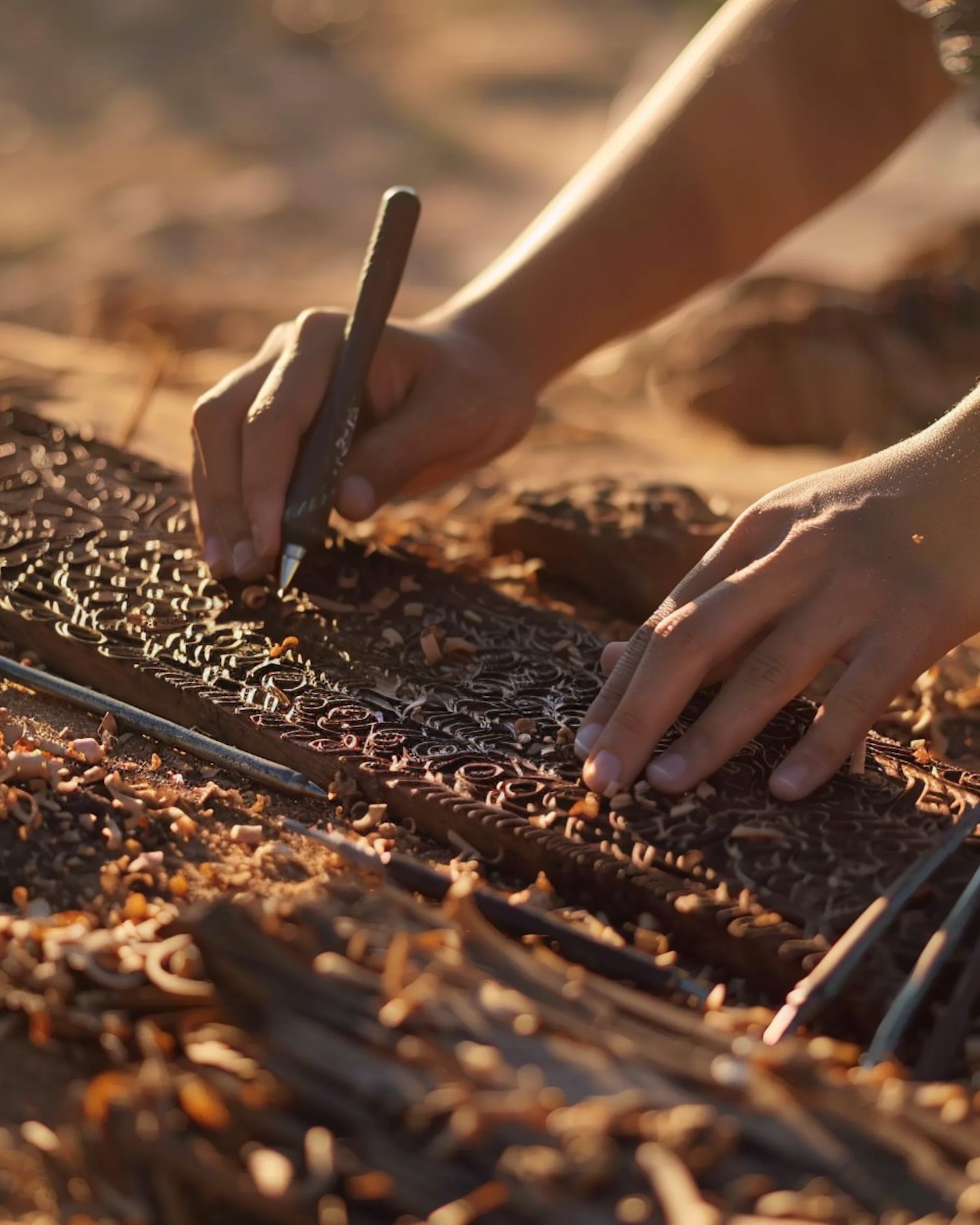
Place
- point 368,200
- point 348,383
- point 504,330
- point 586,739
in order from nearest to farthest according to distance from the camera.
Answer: point 586,739 → point 348,383 → point 504,330 → point 368,200

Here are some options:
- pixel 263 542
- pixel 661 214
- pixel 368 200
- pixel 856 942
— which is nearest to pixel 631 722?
pixel 856 942

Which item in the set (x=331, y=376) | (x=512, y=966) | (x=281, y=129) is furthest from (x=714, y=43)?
(x=281, y=129)

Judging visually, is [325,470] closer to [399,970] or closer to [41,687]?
[41,687]

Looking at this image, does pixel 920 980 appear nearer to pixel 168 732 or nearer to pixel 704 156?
pixel 168 732

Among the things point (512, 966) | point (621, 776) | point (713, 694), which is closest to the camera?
point (512, 966)

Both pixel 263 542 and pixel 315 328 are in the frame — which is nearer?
pixel 263 542

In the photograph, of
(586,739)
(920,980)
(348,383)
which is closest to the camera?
(920,980)

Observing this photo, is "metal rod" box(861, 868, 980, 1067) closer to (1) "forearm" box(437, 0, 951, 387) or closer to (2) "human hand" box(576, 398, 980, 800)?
(2) "human hand" box(576, 398, 980, 800)
